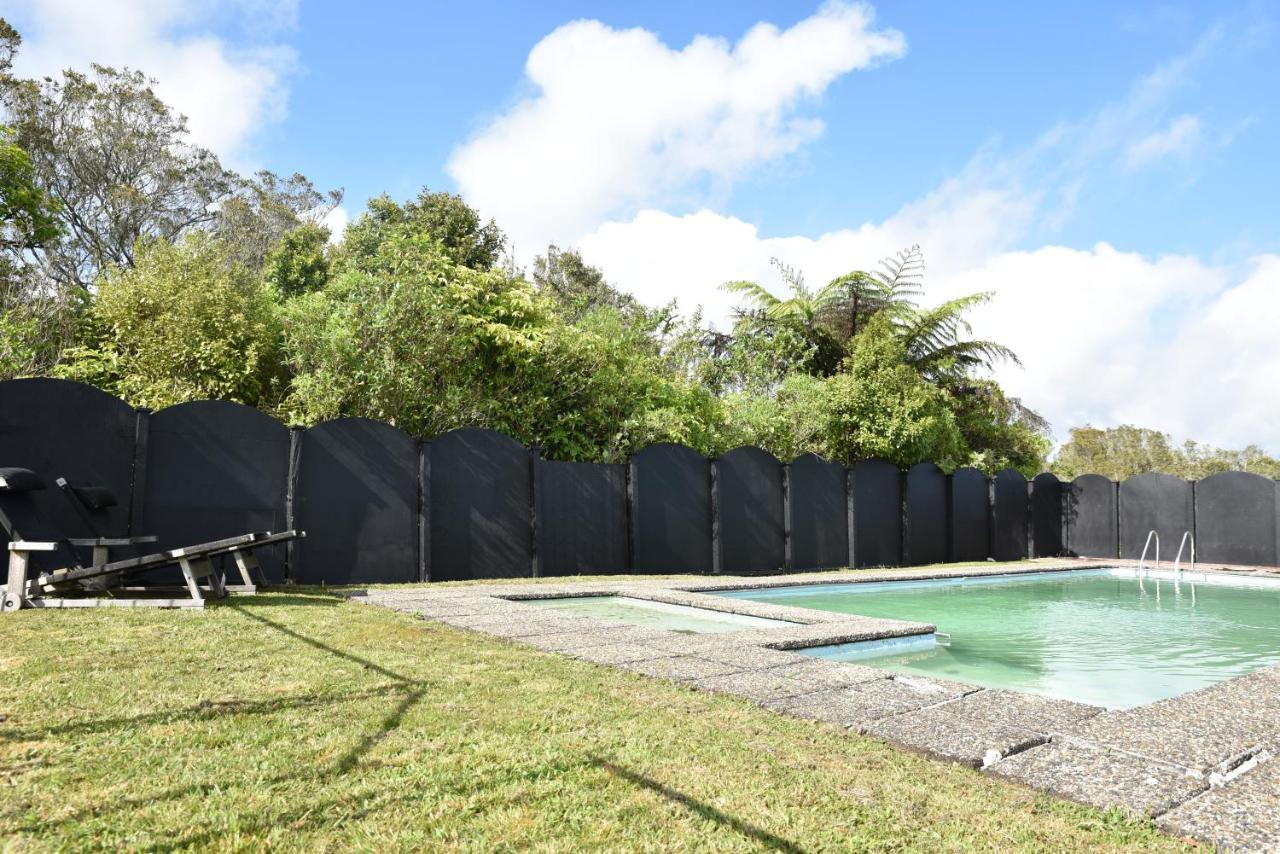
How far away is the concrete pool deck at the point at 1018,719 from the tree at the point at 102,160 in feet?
77.2

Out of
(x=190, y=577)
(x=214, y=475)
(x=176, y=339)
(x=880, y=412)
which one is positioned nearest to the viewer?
(x=190, y=577)

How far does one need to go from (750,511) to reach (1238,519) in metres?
9.67

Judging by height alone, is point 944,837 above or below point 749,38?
below

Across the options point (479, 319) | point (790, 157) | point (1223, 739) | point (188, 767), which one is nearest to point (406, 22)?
point (479, 319)

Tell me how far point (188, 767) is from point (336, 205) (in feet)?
117

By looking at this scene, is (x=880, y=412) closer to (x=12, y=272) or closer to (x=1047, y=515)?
(x=1047, y=515)

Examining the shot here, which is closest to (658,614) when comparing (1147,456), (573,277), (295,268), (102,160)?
(295,268)

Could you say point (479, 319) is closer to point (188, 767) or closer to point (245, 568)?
point (245, 568)

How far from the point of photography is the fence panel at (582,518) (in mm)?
10352

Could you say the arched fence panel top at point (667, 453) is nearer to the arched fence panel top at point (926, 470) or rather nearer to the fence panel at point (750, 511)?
the fence panel at point (750, 511)

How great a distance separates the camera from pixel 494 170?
18.5 metres

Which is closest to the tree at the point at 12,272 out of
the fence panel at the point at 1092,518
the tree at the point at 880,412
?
the tree at the point at 880,412

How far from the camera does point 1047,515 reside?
1706 centimetres

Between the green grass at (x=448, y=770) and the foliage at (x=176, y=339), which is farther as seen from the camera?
the foliage at (x=176, y=339)
